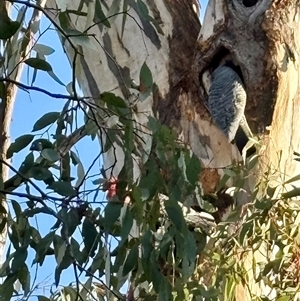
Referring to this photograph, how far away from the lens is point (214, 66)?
5.50ft

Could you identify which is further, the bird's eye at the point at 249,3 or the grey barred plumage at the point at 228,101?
the bird's eye at the point at 249,3

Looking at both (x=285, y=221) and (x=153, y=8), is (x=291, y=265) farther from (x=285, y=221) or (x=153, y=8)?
(x=153, y=8)

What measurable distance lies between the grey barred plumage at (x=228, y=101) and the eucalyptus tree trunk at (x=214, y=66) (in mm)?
33

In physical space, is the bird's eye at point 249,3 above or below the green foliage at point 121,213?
above

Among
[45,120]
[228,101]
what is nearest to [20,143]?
[45,120]

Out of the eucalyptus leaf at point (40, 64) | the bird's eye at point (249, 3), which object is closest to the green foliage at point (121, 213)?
the eucalyptus leaf at point (40, 64)

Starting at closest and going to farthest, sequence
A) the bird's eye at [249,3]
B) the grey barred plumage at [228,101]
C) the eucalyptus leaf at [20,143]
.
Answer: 1. the eucalyptus leaf at [20,143]
2. the grey barred plumage at [228,101]
3. the bird's eye at [249,3]

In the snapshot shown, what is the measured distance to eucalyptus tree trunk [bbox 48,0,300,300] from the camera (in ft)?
5.22

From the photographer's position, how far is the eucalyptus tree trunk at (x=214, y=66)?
1591 mm

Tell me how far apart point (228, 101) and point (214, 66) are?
153 millimetres

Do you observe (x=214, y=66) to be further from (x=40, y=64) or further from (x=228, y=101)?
(x=40, y=64)

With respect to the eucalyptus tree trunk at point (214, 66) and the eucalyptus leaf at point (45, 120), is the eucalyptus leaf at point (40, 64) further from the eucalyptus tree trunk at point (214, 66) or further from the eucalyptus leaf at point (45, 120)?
the eucalyptus tree trunk at point (214, 66)

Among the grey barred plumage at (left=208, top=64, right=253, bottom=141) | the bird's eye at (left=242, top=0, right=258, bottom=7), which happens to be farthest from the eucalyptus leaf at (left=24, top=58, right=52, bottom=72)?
the bird's eye at (left=242, top=0, right=258, bottom=7)

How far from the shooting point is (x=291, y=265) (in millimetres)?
1470
